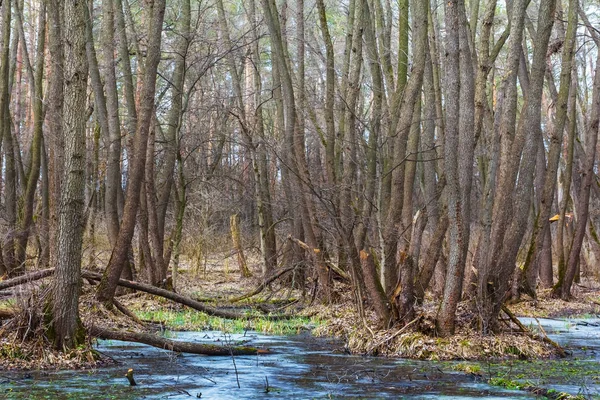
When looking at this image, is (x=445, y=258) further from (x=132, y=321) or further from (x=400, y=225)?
(x=132, y=321)

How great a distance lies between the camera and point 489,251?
11422 mm

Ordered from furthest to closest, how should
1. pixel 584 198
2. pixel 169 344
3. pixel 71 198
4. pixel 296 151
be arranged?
1. pixel 584 198
2. pixel 296 151
3. pixel 169 344
4. pixel 71 198

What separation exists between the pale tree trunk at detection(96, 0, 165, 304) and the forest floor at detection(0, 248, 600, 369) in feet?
1.33

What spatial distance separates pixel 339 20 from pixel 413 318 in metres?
20.3

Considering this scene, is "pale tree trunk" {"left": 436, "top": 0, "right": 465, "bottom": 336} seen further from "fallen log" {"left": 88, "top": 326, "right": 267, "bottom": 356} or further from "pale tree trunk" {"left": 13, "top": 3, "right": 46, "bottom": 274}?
"pale tree trunk" {"left": 13, "top": 3, "right": 46, "bottom": 274}

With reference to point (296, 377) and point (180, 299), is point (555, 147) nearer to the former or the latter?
point (180, 299)

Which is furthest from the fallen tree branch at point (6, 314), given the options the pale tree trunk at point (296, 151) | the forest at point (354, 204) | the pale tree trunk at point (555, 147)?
the pale tree trunk at point (555, 147)

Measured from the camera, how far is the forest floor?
8.72 m

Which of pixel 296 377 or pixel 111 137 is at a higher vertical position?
pixel 111 137

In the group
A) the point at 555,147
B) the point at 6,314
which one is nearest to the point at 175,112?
the point at 555,147

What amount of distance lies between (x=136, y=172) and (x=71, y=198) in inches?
122

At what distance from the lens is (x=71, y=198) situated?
8.99 m

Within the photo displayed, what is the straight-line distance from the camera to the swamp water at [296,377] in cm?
755

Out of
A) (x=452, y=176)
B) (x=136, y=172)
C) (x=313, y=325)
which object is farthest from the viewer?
(x=313, y=325)
